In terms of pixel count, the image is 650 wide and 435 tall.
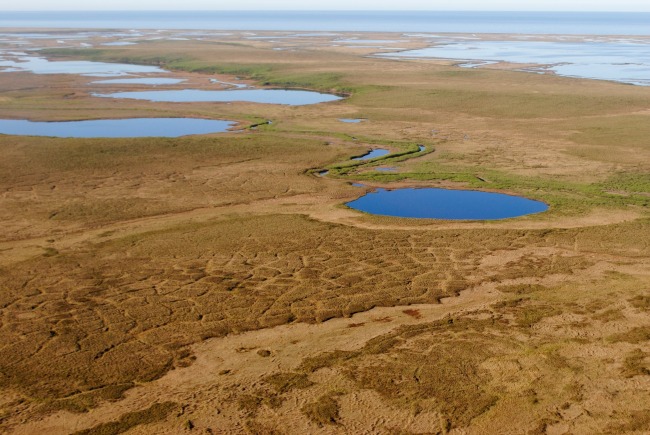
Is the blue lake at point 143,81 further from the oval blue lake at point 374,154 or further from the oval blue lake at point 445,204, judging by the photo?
the oval blue lake at point 445,204

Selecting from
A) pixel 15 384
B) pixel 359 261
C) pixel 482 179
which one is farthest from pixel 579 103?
pixel 15 384

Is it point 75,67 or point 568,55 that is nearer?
point 75,67

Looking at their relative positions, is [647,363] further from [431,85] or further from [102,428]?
[431,85]

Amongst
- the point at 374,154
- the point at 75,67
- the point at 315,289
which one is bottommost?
the point at 75,67

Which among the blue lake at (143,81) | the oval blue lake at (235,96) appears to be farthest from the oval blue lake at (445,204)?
the blue lake at (143,81)

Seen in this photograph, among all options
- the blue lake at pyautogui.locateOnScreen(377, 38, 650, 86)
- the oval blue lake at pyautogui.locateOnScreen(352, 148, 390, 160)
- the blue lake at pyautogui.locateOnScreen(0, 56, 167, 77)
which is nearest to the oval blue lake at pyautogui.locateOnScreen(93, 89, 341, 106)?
the blue lake at pyautogui.locateOnScreen(0, 56, 167, 77)

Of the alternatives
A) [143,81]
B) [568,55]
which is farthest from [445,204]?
[568,55]

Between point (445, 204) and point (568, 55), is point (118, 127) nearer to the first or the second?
point (445, 204)
